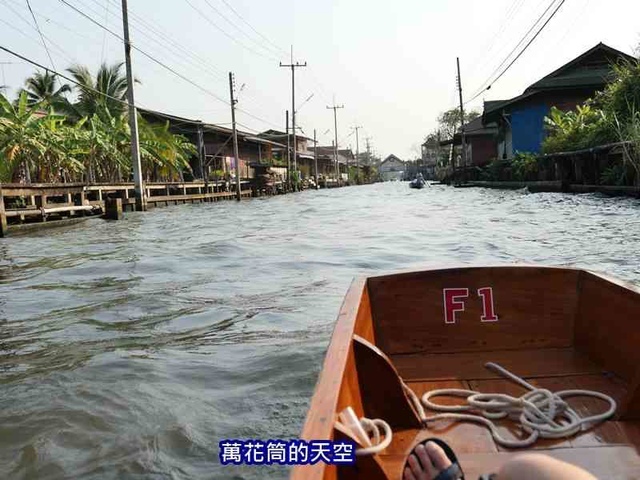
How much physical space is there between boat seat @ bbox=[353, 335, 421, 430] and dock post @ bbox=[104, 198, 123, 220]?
1645 cm

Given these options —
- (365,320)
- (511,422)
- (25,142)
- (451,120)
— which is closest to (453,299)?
(365,320)

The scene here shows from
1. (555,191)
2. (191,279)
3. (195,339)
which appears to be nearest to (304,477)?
(195,339)

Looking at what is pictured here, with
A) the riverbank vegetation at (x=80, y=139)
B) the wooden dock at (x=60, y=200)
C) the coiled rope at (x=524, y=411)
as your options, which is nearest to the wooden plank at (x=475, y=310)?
the coiled rope at (x=524, y=411)

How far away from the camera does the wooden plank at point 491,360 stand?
281 cm

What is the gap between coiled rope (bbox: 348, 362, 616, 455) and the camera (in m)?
2.18

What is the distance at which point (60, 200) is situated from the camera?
17.3 m

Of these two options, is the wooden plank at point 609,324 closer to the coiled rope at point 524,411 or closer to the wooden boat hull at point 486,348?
the wooden boat hull at point 486,348

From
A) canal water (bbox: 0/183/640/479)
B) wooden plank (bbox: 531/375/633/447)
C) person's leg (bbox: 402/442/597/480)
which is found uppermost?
person's leg (bbox: 402/442/597/480)

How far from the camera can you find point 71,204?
16.9 m

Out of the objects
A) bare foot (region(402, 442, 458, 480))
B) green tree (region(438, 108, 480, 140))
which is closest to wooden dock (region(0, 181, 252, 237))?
bare foot (region(402, 442, 458, 480))

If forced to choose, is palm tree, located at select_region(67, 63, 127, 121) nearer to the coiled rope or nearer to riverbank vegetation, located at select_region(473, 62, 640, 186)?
riverbank vegetation, located at select_region(473, 62, 640, 186)

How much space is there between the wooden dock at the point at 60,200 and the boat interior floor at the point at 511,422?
12212 millimetres

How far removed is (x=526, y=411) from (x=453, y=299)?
0.89 meters

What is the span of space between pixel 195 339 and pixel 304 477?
3494 mm
